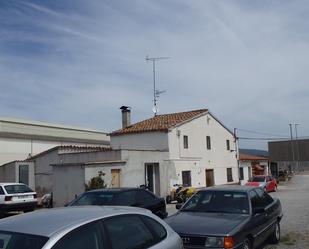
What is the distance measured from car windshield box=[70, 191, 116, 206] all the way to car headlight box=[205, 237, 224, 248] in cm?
440

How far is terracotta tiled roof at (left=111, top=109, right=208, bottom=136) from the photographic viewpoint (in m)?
31.6

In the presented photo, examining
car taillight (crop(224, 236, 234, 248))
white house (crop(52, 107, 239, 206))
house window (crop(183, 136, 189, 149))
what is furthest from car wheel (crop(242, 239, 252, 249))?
house window (crop(183, 136, 189, 149))

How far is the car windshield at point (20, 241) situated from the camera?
421 centimetres

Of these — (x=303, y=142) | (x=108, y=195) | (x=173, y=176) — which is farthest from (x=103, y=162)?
(x=303, y=142)

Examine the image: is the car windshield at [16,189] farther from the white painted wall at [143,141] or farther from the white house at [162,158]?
the white painted wall at [143,141]

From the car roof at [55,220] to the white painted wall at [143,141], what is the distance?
81.6 ft

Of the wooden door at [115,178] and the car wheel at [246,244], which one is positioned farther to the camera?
the wooden door at [115,178]

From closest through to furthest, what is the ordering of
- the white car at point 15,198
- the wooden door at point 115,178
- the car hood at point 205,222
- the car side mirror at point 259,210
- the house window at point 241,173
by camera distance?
the car hood at point 205,222 → the car side mirror at point 259,210 → the white car at point 15,198 → the wooden door at point 115,178 → the house window at point 241,173

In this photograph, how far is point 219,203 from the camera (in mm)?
9875

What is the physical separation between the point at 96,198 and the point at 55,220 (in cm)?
715

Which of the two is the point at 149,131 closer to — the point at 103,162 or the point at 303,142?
the point at 103,162

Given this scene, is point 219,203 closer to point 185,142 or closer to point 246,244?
point 246,244

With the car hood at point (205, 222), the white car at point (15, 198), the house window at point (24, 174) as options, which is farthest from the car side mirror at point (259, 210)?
the house window at point (24, 174)

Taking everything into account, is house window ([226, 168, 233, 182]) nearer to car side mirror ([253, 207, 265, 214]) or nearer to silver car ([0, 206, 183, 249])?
car side mirror ([253, 207, 265, 214])
